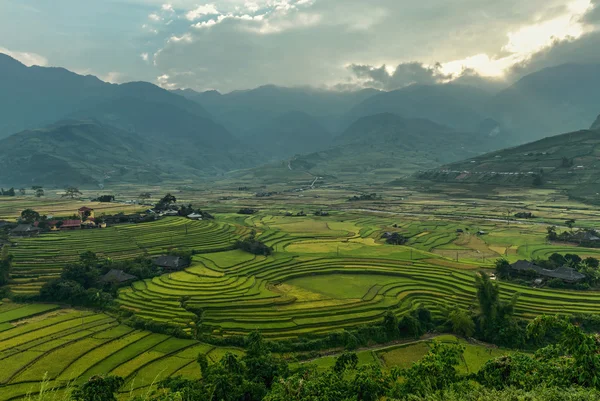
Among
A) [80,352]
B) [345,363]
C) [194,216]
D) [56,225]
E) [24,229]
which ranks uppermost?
[24,229]

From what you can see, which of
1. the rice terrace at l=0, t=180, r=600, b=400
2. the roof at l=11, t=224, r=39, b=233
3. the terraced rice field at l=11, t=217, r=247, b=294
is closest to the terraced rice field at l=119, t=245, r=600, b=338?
the rice terrace at l=0, t=180, r=600, b=400

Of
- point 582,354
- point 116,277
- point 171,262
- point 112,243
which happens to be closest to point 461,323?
point 582,354

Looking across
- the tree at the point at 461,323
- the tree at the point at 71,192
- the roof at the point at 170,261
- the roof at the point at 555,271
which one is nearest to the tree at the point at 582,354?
the tree at the point at 461,323

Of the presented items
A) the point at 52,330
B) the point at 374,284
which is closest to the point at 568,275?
the point at 374,284

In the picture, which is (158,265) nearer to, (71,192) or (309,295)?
(309,295)

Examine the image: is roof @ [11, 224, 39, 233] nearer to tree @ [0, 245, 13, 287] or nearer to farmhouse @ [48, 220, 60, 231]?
farmhouse @ [48, 220, 60, 231]

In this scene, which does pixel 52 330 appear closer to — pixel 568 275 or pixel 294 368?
pixel 294 368
